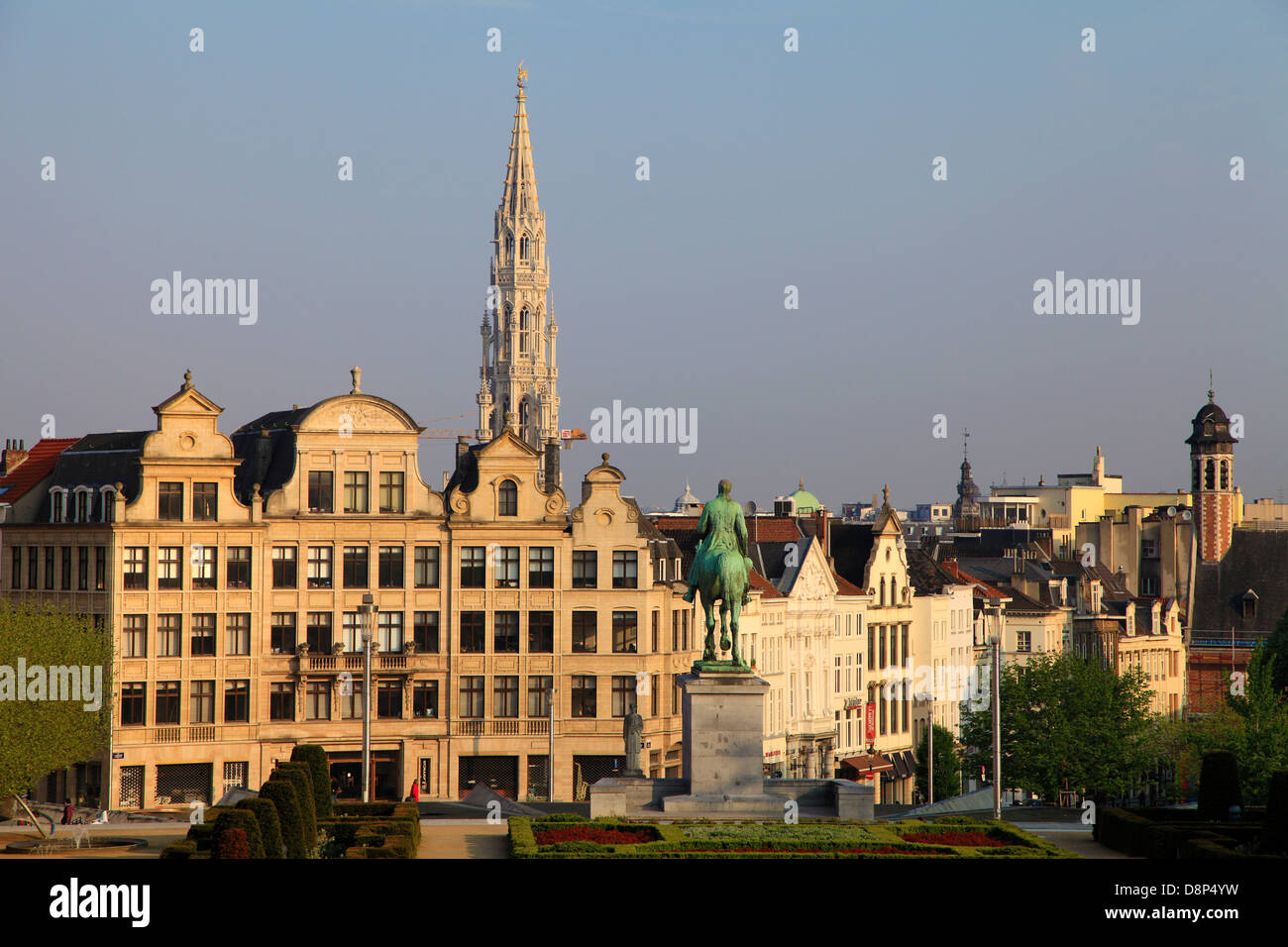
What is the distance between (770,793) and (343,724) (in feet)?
113

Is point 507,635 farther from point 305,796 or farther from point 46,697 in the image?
point 305,796

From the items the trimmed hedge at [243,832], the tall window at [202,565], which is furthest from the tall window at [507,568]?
the trimmed hedge at [243,832]

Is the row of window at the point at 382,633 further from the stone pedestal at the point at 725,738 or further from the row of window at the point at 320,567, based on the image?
the stone pedestal at the point at 725,738

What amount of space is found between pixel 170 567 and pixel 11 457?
22061mm

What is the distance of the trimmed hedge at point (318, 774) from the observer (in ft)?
188

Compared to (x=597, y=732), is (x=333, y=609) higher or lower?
higher

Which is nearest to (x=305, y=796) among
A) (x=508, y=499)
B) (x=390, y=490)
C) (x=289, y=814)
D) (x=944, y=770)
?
(x=289, y=814)

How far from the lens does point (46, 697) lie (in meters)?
68.7

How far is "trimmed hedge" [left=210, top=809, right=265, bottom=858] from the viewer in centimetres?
4051
